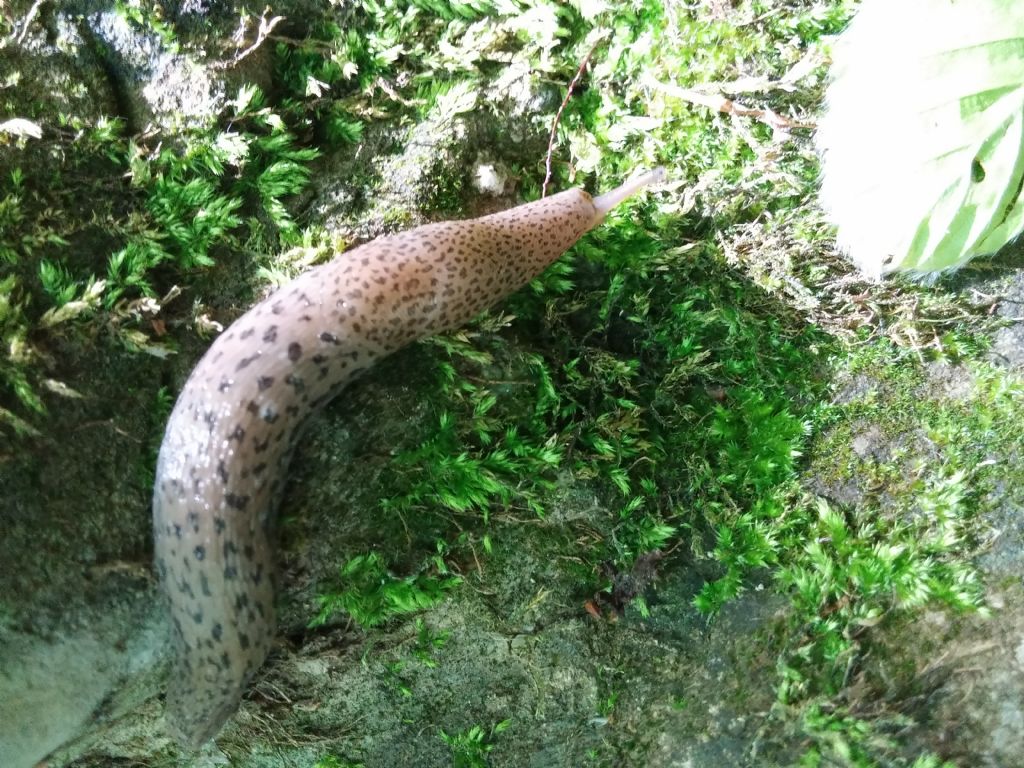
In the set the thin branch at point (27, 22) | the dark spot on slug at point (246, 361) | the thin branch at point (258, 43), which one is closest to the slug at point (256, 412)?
the dark spot on slug at point (246, 361)

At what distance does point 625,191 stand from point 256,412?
1622 millimetres

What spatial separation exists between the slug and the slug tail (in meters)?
0.43

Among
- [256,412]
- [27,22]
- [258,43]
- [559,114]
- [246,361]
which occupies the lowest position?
[256,412]

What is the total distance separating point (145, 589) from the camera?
252 centimetres

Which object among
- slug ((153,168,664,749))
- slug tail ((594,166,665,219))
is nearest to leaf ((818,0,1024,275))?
slug tail ((594,166,665,219))

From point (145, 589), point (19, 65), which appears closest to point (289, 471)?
point (145, 589)

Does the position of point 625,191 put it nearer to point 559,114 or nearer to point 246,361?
point 559,114

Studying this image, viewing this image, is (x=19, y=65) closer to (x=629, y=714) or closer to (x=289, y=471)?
(x=289, y=471)

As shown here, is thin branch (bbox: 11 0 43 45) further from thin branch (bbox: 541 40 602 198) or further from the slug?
thin branch (bbox: 541 40 602 198)

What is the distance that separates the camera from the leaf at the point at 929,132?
7.16 feet

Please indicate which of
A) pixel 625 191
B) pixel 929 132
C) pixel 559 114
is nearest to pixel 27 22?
pixel 559 114

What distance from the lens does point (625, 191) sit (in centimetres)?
277

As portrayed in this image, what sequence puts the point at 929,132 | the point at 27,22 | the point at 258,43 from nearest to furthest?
the point at 929,132, the point at 27,22, the point at 258,43

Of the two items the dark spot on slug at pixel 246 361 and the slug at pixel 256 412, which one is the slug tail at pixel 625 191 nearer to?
the slug at pixel 256 412
